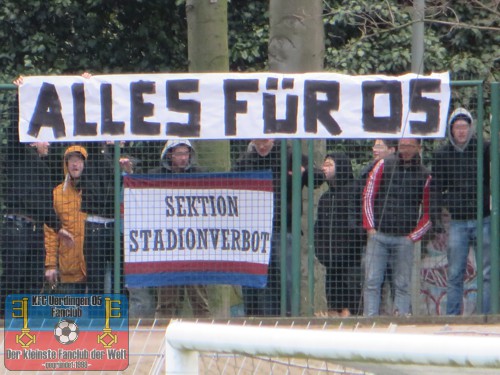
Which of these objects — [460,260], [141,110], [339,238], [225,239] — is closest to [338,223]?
[339,238]

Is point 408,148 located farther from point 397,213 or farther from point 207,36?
point 207,36

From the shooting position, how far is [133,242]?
29.0ft

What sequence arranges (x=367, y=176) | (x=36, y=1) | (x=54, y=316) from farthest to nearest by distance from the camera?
1. (x=36, y=1)
2. (x=367, y=176)
3. (x=54, y=316)

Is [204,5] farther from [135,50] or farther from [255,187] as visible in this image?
[135,50]

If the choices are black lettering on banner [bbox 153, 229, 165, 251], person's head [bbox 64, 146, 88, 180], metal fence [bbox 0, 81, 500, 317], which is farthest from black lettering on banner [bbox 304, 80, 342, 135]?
person's head [bbox 64, 146, 88, 180]

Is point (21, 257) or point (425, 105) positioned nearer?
point (425, 105)

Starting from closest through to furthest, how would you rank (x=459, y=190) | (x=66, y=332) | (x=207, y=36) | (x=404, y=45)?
(x=66, y=332)
(x=459, y=190)
(x=207, y=36)
(x=404, y=45)

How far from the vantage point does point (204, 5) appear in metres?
9.27

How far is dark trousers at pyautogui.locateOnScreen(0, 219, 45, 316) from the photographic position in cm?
877

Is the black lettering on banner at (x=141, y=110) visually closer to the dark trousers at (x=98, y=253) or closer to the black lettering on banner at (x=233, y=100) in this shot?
the black lettering on banner at (x=233, y=100)

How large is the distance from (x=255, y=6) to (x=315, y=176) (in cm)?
606

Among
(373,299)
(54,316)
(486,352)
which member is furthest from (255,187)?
(486,352)

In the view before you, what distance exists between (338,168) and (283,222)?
642mm

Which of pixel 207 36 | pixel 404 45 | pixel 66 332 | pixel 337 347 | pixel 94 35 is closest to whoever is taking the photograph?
pixel 337 347
